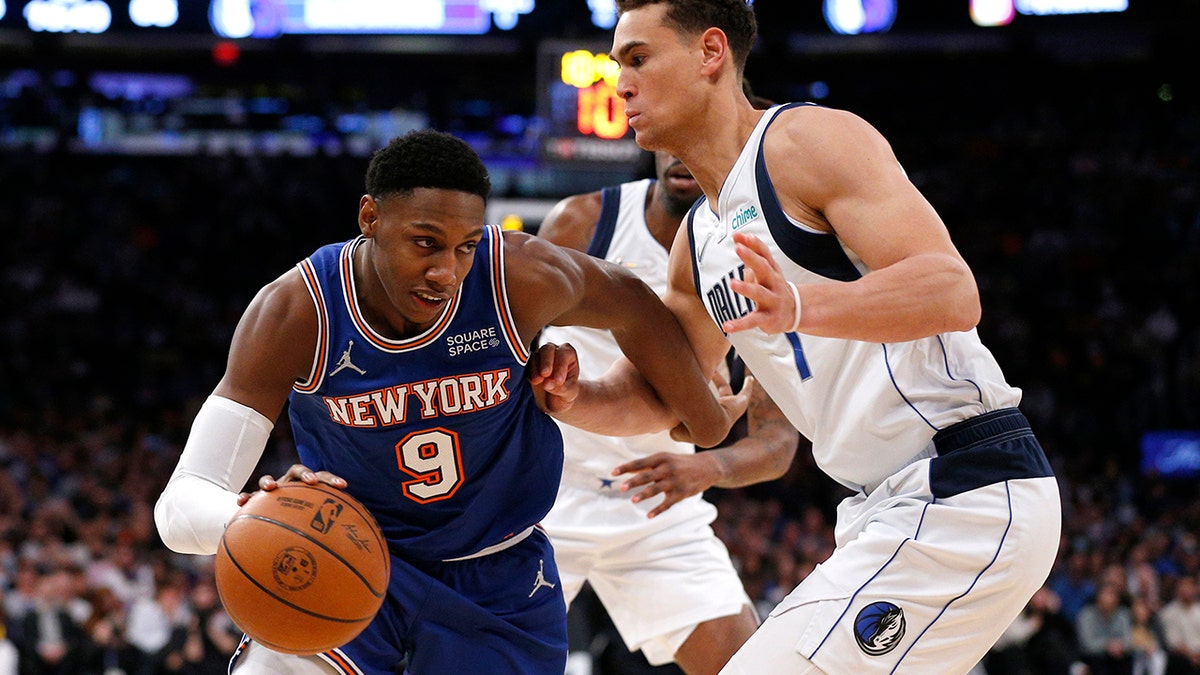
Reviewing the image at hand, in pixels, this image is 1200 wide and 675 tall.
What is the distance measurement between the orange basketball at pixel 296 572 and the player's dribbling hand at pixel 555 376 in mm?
723

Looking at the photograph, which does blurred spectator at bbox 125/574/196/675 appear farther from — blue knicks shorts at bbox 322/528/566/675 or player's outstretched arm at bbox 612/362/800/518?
blue knicks shorts at bbox 322/528/566/675

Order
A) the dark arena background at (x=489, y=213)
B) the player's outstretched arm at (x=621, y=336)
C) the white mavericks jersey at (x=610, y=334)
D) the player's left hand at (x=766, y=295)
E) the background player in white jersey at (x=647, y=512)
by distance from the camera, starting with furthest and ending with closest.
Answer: the dark arena background at (x=489, y=213)
the white mavericks jersey at (x=610, y=334)
the background player in white jersey at (x=647, y=512)
the player's outstretched arm at (x=621, y=336)
the player's left hand at (x=766, y=295)

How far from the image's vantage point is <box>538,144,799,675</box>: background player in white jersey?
14.9 feet

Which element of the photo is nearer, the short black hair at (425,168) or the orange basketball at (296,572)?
the orange basketball at (296,572)

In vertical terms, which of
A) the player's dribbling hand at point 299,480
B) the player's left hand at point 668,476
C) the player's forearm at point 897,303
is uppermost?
the player's forearm at point 897,303

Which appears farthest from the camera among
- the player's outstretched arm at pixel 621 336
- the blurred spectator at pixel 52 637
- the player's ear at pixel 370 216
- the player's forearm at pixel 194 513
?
the blurred spectator at pixel 52 637

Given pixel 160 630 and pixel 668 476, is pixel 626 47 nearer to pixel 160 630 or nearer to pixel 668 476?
pixel 668 476

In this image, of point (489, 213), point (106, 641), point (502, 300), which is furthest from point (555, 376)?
point (106, 641)

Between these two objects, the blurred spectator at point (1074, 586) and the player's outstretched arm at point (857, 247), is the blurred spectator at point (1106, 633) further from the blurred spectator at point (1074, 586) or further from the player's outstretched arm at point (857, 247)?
the player's outstretched arm at point (857, 247)

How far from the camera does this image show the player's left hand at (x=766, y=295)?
2.45m

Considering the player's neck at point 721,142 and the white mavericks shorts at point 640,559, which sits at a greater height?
the player's neck at point 721,142

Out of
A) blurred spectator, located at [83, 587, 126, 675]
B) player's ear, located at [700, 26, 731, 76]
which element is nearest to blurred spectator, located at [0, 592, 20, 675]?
blurred spectator, located at [83, 587, 126, 675]

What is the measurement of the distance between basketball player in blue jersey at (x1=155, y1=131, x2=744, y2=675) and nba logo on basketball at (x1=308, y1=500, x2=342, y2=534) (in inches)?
2.9

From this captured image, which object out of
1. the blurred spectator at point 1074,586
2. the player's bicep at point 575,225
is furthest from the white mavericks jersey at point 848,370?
the blurred spectator at point 1074,586
